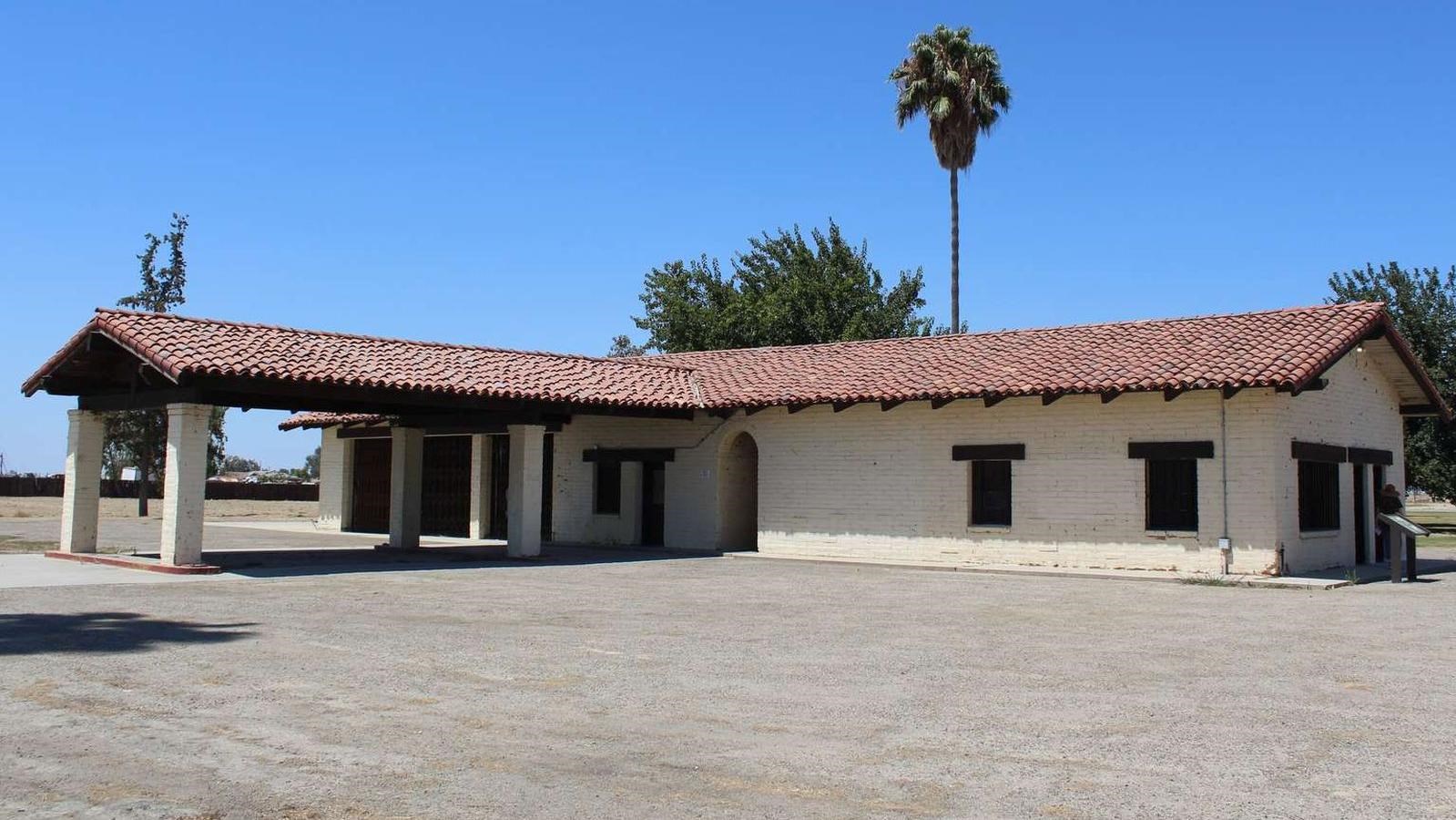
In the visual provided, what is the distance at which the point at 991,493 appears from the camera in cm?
2202

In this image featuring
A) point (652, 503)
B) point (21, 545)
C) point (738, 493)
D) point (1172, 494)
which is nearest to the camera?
point (1172, 494)

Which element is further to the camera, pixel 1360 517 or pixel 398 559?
pixel 1360 517

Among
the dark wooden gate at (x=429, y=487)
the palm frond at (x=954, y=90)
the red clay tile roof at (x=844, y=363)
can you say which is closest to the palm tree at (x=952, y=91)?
the palm frond at (x=954, y=90)

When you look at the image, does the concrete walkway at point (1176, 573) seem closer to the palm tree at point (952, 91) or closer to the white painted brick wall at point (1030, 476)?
the white painted brick wall at point (1030, 476)

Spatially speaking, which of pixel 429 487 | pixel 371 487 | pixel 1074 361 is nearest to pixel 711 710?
pixel 1074 361

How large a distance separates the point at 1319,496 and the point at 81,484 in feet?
71.8

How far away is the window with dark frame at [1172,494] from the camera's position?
19.6 metres

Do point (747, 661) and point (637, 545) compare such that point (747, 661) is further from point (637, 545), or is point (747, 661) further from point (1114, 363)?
point (637, 545)

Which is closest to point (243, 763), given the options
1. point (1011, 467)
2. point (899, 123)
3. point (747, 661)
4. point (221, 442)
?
point (747, 661)

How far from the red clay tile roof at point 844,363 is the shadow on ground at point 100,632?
5.71 meters

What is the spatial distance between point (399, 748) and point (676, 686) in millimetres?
2524

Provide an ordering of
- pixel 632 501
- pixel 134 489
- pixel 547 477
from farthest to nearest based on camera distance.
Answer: pixel 134 489
pixel 547 477
pixel 632 501

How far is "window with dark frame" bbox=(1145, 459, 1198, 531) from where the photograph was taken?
64.4ft

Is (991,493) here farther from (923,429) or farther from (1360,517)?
(1360,517)
